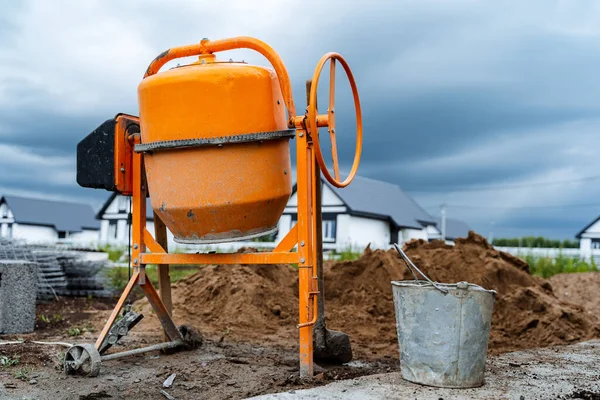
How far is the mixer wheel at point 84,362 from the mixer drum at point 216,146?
1172mm

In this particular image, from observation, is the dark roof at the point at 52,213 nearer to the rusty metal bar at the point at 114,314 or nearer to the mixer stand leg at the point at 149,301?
the mixer stand leg at the point at 149,301

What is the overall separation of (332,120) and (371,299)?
4103mm

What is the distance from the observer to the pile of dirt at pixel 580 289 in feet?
32.9

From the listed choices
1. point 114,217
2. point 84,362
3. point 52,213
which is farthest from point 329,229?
point 84,362

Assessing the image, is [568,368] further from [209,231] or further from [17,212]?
[17,212]

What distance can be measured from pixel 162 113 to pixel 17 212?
44520 millimetres

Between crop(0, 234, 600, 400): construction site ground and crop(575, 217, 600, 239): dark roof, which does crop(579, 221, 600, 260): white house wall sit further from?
crop(0, 234, 600, 400): construction site ground

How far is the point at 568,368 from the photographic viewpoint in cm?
518

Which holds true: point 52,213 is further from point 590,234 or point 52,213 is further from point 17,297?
point 17,297

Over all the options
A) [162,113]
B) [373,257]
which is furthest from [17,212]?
[162,113]

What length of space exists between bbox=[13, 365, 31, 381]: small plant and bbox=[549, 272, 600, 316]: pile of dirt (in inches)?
314

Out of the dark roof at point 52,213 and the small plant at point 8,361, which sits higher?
the dark roof at point 52,213

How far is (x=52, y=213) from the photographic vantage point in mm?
47000

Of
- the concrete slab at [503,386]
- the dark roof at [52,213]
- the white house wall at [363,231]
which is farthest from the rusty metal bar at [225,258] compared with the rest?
the dark roof at [52,213]
